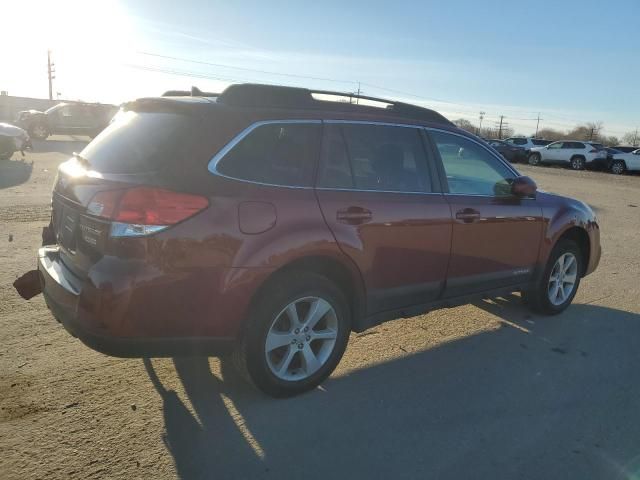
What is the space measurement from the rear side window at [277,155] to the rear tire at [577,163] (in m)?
34.2

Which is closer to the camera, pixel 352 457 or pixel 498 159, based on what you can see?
pixel 352 457

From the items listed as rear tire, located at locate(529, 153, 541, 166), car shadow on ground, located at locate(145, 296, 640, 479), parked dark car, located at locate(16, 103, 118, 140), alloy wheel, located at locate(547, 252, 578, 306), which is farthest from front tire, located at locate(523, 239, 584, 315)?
rear tire, located at locate(529, 153, 541, 166)

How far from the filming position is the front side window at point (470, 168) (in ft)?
13.5

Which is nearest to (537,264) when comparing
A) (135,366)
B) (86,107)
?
(135,366)

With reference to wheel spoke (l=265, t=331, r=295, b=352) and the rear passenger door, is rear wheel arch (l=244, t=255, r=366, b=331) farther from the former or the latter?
wheel spoke (l=265, t=331, r=295, b=352)

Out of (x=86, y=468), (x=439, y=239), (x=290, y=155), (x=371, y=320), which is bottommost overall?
(x=86, y=468)

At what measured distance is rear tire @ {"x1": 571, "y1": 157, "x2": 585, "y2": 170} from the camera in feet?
108

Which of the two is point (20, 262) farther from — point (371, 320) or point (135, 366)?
point (371, 320)

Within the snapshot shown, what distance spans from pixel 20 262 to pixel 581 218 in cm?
582

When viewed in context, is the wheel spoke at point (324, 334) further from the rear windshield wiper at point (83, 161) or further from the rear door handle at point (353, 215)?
the rear windshield wiper at point (83, 161)

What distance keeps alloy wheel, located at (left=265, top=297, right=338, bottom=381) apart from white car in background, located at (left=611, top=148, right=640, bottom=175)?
32.8m

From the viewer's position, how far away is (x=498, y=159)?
4578 mm

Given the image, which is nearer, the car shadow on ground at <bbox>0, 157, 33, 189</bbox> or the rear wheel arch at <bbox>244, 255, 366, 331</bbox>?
the rear wheel arch at <bbox>244, 255, 366, 331</bbox>

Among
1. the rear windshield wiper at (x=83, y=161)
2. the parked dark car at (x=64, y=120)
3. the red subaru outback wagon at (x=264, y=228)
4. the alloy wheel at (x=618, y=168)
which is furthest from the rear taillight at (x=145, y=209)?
the alloy wheel at (x=618, y=168)
